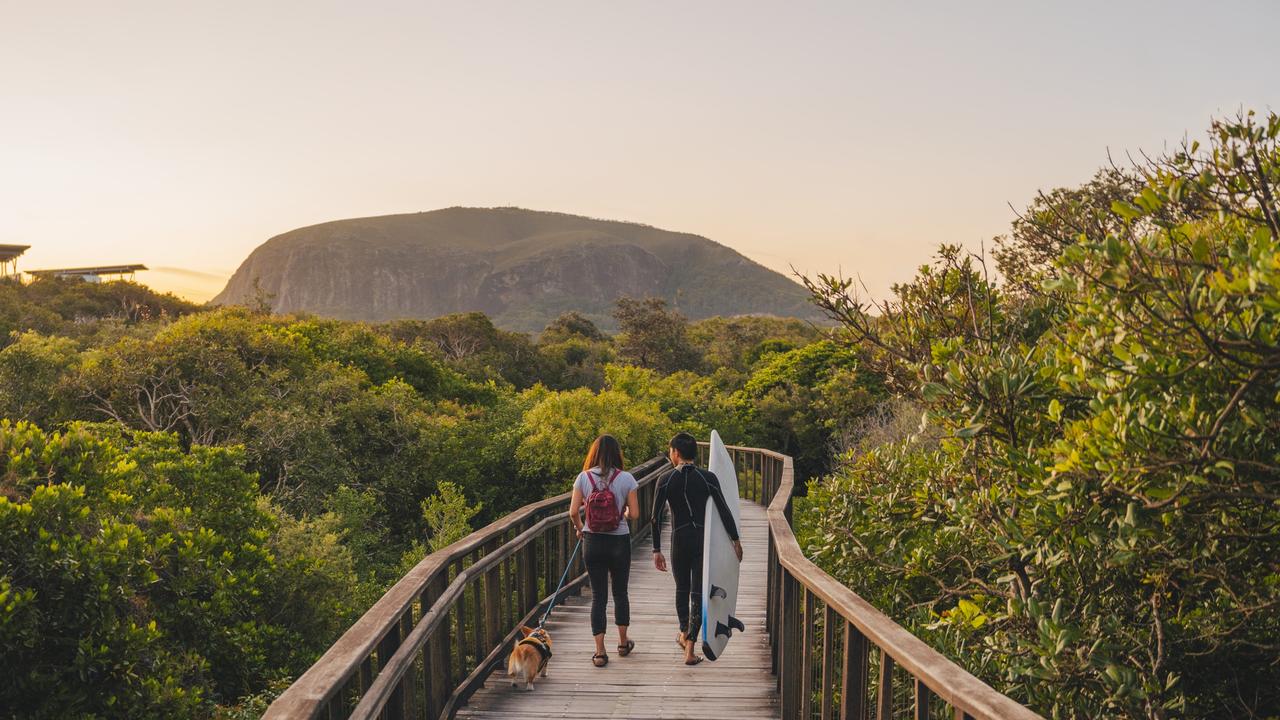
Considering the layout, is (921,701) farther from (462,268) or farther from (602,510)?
(462,268)

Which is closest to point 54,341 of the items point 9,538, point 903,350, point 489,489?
point 489,489

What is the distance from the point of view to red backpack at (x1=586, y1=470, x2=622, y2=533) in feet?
17.6

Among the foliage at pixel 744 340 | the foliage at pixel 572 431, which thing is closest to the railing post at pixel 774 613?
the foliage at pixel 572 431

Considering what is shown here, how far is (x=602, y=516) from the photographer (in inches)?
212

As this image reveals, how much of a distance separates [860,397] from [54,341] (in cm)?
2796

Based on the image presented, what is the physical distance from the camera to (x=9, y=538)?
Answer: 20.5ft

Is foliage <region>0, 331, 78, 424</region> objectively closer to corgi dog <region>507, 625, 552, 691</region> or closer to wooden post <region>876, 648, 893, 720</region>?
corgi dog <region>507, 625, 552, 691</region>

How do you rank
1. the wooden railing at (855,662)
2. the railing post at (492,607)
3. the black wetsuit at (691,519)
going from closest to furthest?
the wooden railing at (855,662)
the railing post at (492,607)
the black wetsuit at (691,519)

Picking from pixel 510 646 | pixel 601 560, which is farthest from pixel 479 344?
pixel 601 560

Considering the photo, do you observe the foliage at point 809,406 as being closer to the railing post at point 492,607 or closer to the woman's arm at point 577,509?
the woman's arm at point 577,509

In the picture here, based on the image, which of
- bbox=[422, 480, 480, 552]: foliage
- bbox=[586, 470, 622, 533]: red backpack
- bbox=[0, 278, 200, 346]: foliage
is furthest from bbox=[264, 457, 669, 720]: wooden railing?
bbox=[0, 278, 200, 346]: foliage

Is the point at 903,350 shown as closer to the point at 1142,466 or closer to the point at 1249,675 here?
the point at 1142,466

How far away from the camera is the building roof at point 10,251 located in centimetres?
6719

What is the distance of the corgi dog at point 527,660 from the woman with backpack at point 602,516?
505 mm
